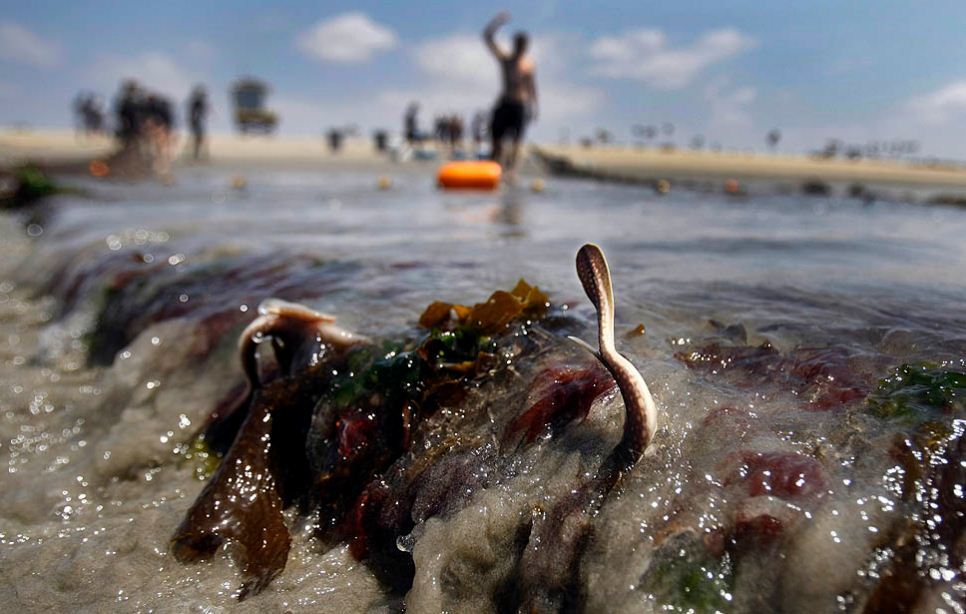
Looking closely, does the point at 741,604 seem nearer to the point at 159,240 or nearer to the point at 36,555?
the point at 36,555

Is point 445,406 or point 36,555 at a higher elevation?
point 445,406

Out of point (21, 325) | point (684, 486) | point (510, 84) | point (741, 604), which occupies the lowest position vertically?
point (21, 325)

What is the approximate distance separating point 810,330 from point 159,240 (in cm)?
445

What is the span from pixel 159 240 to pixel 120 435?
2910mm

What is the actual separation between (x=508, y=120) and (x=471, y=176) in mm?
1732

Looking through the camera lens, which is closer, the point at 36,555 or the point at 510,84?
the point at 36,555

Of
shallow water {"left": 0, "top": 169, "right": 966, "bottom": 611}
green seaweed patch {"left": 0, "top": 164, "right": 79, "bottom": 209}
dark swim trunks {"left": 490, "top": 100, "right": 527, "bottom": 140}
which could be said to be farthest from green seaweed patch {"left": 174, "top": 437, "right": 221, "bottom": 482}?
dark swim trunks {"left": 490, "top": 100, "right": 527, "bottom": 140}

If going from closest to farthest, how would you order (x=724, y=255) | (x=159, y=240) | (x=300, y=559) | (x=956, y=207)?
1. (x=300, y=559)
2. (x=724, y=255)
3. (x=159, y=240)
4. (x=956, y=207)

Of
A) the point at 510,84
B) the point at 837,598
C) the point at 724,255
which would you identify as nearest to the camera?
the point at 837,598

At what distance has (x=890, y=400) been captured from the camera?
4.55 feet

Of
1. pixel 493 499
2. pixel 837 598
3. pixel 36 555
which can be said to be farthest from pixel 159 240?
pixel 837 598

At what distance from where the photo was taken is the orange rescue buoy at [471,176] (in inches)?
404

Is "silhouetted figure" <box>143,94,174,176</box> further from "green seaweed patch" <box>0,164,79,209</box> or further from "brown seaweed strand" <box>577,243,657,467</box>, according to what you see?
"brown seaweed strand" <box>577,243,657,467</box>

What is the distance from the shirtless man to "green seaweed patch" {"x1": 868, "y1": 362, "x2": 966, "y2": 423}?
33.6 ft
